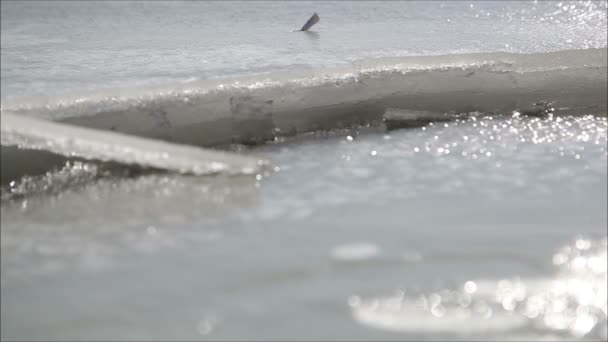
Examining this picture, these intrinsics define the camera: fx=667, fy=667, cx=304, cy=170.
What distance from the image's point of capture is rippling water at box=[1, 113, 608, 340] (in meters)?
0.57

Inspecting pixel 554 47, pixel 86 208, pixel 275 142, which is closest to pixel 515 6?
pixel 554 47

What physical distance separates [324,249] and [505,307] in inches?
7.1

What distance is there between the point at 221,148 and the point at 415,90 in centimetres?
32

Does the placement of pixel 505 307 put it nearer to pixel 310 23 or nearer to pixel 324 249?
pixel 324 249

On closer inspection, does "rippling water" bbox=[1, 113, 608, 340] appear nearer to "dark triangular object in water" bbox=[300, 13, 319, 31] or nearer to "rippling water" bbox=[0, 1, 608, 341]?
"rippling water" bbox=[0, 1, 608, 341]

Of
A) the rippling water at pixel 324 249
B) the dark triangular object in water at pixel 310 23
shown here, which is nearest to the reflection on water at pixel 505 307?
the rippling water at pixel 324 249

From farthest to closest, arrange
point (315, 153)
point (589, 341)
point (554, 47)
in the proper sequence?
point (554, 47)
point (315, 153)
point (589, 341)

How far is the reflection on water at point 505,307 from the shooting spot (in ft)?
1.82

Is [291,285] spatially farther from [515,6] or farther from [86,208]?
[515,6]

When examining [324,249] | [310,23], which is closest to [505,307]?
[324,249]

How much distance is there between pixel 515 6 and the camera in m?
1.95

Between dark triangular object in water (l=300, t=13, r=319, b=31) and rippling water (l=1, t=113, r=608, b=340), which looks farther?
dark triangular object in water (l=300, t=13, r=319, b=31)

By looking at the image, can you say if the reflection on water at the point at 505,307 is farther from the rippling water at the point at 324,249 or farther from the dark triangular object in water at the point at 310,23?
the dark triangular object in water at the point at 310,23

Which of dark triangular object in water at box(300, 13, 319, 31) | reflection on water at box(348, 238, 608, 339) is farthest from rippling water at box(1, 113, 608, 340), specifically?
dark triangular object in water at box(300, 13, 319, 31)
